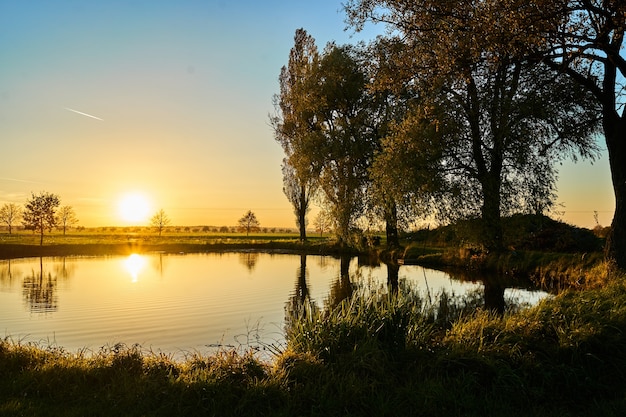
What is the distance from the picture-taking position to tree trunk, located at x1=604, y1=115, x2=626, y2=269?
44.3 ft

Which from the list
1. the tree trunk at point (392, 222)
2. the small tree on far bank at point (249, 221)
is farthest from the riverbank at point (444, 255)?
the small tree on far bank at point (249, 221)

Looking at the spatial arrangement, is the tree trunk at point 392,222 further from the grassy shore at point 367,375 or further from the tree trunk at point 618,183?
the grassy shore at point 367,375

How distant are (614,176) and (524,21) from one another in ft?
21.1

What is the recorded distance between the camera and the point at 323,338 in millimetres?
6316

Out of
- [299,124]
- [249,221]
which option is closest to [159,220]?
[249,221]

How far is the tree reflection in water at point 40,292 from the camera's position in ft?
45.1

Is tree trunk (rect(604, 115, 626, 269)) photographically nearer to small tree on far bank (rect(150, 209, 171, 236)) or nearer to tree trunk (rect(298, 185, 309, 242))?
tree trunk (rect(298, 185, 309, 242))

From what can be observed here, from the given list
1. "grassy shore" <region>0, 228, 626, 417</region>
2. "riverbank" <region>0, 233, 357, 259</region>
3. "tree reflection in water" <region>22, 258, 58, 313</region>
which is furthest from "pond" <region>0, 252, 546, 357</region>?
"riverbank" <region>0, 233, 357, 259</region>

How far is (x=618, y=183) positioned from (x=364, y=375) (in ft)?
39.8

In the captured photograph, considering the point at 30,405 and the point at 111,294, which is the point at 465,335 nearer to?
the point at 30,405

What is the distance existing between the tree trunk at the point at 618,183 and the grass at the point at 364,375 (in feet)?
24.5

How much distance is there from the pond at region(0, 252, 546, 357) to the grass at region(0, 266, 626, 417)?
228 centimetres

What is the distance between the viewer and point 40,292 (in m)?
16.5

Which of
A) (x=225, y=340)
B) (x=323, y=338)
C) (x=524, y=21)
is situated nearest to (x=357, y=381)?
(x=323, y=338)
